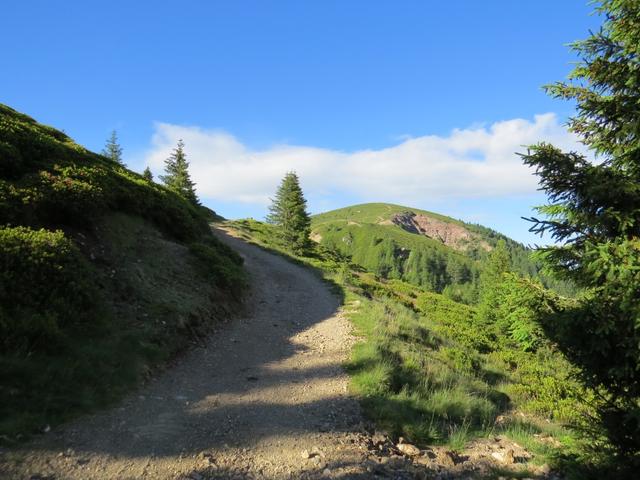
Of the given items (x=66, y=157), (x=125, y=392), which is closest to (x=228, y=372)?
(x=125, y=392)

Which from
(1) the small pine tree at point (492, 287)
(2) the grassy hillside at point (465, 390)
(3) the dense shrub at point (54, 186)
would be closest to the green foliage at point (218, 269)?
(3) the dense shrub at point (54, 186)

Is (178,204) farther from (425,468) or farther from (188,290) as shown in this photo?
(425,468)

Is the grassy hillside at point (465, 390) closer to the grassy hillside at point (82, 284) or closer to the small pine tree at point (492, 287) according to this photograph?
the grassy hillside at point (82, 284)

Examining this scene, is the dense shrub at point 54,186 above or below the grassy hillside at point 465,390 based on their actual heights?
above

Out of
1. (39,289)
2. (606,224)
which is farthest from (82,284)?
(606,224)

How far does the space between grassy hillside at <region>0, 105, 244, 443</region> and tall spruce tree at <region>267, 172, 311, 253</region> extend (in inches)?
963

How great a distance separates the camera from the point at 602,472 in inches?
192

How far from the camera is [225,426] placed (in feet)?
19.4

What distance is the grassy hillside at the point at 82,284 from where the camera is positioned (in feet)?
18.1

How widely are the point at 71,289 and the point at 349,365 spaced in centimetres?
623

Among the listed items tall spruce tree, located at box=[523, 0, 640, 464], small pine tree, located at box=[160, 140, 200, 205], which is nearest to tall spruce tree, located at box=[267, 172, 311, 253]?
small pine tree, located at box=[160, 140, 200, 205]

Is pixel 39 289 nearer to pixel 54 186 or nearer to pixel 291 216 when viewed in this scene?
pixel 54 186

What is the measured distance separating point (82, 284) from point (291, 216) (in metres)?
31.6

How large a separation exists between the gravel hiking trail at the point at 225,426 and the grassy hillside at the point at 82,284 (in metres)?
0.46
